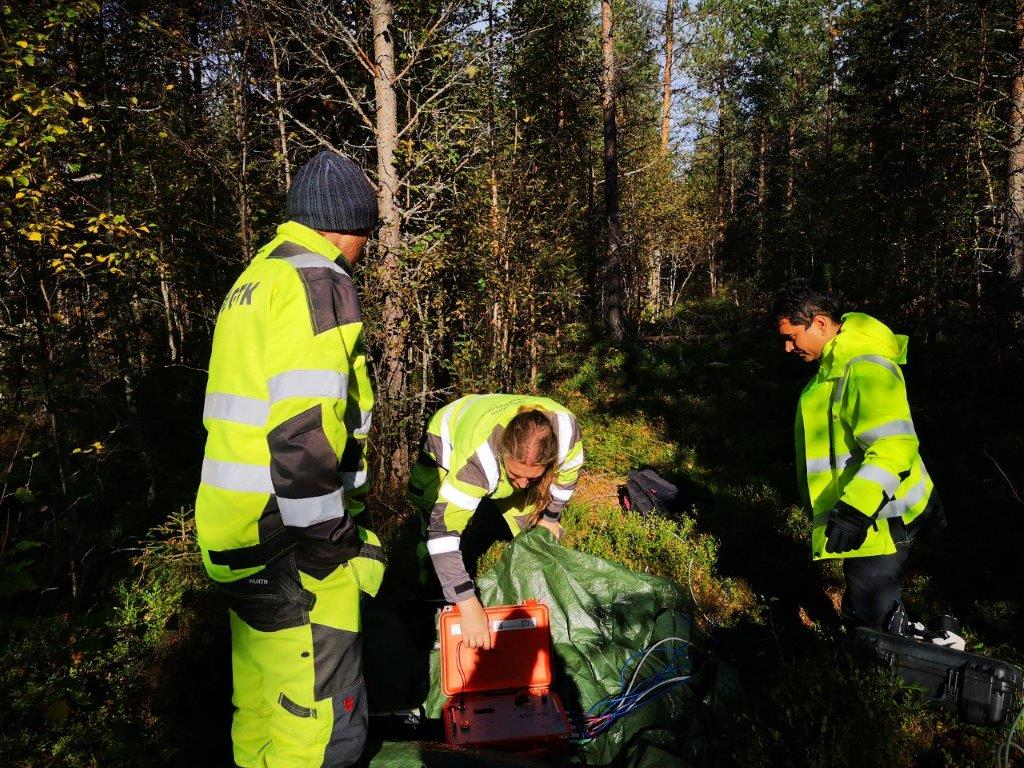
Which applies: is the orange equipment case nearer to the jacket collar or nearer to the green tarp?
the green tarp

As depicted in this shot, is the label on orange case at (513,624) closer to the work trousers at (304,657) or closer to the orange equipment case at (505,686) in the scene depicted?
the orange equipment case at (505,686)

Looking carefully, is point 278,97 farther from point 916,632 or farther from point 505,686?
point 916,632

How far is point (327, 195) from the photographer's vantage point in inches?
83.4

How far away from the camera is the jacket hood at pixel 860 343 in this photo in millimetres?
3010

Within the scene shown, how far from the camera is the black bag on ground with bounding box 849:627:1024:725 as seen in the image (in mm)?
2531

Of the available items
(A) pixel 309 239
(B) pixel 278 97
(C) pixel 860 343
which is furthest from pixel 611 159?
(A) pixel 309 239

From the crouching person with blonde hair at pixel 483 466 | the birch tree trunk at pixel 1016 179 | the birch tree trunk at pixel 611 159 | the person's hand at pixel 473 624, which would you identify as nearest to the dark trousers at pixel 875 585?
the crouching person with blonde hair at pixel 483 466

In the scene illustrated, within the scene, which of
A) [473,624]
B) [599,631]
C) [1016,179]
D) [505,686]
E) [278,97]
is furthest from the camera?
[1016,179]

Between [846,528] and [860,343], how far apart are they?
91cm

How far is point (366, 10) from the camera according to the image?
7.43 m

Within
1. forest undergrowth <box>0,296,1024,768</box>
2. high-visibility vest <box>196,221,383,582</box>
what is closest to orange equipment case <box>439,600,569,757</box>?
forest undergrowth <box>0,296,1024,768</box>

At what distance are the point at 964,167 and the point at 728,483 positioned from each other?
6771 mm

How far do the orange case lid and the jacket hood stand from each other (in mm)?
1964

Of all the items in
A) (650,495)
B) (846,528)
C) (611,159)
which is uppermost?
(611,159)
